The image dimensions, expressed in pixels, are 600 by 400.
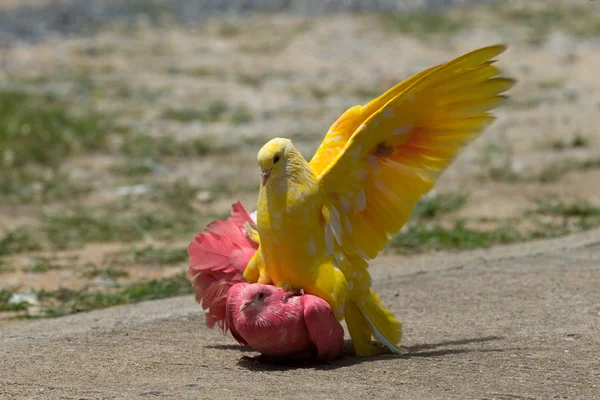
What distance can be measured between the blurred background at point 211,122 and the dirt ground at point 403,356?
0.85 meters

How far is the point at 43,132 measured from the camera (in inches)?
358

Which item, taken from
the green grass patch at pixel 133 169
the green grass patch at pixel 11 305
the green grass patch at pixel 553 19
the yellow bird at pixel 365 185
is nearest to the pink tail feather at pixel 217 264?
the yellow bird at pixel 365 185

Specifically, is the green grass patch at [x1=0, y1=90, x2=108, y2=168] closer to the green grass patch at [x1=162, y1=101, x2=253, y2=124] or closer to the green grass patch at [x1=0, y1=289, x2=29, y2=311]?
the green grass patch at [x1=162, y1=101, x2=253, y2=124]

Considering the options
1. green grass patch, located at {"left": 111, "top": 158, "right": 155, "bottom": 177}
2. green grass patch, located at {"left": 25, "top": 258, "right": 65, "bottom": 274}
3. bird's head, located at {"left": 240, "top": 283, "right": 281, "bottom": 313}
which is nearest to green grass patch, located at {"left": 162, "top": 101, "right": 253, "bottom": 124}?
green grass patch, located at {"left": 111, "top": 158, "right": 155, "bottom": 177}

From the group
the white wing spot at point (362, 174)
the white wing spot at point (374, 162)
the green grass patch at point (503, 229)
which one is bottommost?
the green grass patch at point (503, 229)

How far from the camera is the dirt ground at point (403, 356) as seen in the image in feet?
11.6

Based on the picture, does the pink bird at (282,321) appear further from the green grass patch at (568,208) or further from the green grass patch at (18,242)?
the green grass patch at (568,208)

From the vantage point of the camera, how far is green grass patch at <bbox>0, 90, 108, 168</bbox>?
876 centimetres

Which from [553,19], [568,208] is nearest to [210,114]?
[568,208]

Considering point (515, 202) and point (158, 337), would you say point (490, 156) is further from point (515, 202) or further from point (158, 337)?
point (158, 337)

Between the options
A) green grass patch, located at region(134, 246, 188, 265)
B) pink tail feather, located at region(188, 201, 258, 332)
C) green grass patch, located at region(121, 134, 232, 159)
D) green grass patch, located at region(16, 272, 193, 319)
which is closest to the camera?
pink tail feather, located at region(188, 201, 258, 332)

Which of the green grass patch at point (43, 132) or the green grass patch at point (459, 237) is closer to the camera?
the green grass patch at point (459, 237)

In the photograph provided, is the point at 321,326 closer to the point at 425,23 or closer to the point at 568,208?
the point at 568,208

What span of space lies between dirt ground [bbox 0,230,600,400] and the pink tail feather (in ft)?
0.69
